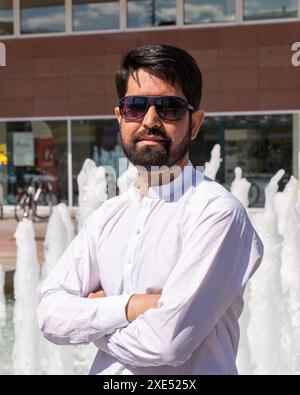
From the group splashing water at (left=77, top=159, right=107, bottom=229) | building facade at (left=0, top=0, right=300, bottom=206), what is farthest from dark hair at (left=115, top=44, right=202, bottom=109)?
building facade at (left=0, top=0, right=300, bottom=206)

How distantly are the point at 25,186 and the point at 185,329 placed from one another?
1481cm

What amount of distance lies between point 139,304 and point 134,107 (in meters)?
0.47

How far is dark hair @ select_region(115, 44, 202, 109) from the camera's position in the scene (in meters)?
1.60

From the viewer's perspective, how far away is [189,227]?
157 cm

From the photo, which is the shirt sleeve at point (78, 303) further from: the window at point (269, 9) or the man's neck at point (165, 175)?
the window at point (269, 9)

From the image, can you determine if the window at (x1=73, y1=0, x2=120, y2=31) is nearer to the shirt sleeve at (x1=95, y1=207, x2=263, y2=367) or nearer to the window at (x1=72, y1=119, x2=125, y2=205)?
the window at (x1=72, y1=119, x2=125, y2=205)

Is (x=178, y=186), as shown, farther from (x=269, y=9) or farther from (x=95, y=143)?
(x=95, y=143)

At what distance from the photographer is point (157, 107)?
1593mm

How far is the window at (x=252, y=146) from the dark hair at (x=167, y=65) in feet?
41.8

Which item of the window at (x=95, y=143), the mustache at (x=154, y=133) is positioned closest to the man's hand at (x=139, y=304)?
the mustache at (x=154, y=133)

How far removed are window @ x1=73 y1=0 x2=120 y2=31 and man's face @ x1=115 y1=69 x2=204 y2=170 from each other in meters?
13.8

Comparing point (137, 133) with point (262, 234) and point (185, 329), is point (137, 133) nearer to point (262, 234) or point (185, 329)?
point (185, 329)

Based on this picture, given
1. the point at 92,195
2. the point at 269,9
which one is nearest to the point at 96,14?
the point at 269,9

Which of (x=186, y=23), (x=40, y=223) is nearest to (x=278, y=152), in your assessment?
(x=186, y=23)
